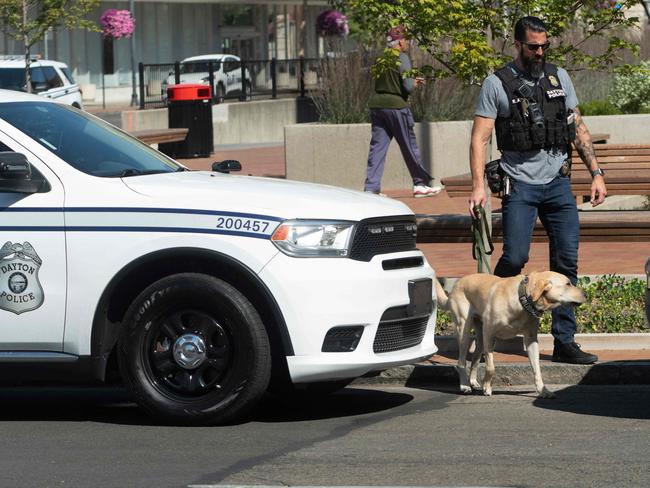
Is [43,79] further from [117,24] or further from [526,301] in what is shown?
[526,301]

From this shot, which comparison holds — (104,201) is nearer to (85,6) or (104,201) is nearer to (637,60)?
(637,60)

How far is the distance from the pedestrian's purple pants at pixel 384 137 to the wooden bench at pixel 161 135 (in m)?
7.62

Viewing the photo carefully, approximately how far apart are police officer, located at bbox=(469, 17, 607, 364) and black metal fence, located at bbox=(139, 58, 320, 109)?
81.5 feet

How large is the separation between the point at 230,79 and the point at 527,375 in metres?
29.1

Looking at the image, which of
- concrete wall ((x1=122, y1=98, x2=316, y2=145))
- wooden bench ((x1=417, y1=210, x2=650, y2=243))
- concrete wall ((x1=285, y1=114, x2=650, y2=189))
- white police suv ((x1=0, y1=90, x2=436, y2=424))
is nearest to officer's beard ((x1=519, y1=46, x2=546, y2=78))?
white police suv ((x1=0, y1=90, x2=436, y2=424))

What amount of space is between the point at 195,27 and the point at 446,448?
55.7m

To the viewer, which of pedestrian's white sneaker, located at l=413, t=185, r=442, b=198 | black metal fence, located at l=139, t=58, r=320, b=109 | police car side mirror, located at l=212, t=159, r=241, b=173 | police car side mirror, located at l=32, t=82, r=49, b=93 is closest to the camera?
police car side mirror, located at l=212, t=159, r=241, b=173

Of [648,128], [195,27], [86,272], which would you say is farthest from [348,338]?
[195,27]

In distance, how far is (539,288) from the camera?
303 inches

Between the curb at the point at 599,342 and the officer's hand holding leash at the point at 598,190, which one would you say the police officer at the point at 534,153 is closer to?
the officer's hand holding leash at the point at 598,190

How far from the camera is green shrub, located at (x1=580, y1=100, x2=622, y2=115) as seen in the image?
2098 centimetres

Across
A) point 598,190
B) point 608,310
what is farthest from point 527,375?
point 608,310

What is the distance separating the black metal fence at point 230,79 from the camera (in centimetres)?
3450

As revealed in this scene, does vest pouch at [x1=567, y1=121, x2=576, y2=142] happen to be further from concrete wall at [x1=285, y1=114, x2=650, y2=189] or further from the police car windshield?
concrete wall at [x1=285, y1=114, x2=650, y2=189]
